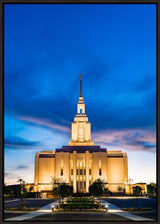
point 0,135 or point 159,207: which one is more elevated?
point 0,135

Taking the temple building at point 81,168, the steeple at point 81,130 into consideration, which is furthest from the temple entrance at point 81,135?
the temple building at point 81,168

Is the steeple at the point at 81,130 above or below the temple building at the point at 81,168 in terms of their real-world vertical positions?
above

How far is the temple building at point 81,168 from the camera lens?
91.7 meters

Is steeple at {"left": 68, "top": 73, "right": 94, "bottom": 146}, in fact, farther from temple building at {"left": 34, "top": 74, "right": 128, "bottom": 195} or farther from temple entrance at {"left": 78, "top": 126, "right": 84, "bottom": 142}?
temple building at {"left": 34, "top": 74, "right": 128, "bottom": 195}

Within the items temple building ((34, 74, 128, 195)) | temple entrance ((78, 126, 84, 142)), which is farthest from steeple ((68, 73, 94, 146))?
temple building ((34, 74, 128, 195))

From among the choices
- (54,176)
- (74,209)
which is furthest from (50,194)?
(74,209)

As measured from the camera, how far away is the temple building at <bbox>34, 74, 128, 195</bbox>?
91.7 m

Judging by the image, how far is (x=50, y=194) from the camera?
80938 millimetres

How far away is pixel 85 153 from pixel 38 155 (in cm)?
1528

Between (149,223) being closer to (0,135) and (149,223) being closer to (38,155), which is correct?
(0,135)

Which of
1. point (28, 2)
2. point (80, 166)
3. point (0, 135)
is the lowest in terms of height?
point (80, 166)

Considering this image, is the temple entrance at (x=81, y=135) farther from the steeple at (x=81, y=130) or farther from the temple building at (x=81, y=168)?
the temple building at (x=81, y=168)

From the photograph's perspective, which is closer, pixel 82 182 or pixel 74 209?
pixel 74 209

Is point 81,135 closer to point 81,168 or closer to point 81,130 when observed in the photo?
point 81,130
